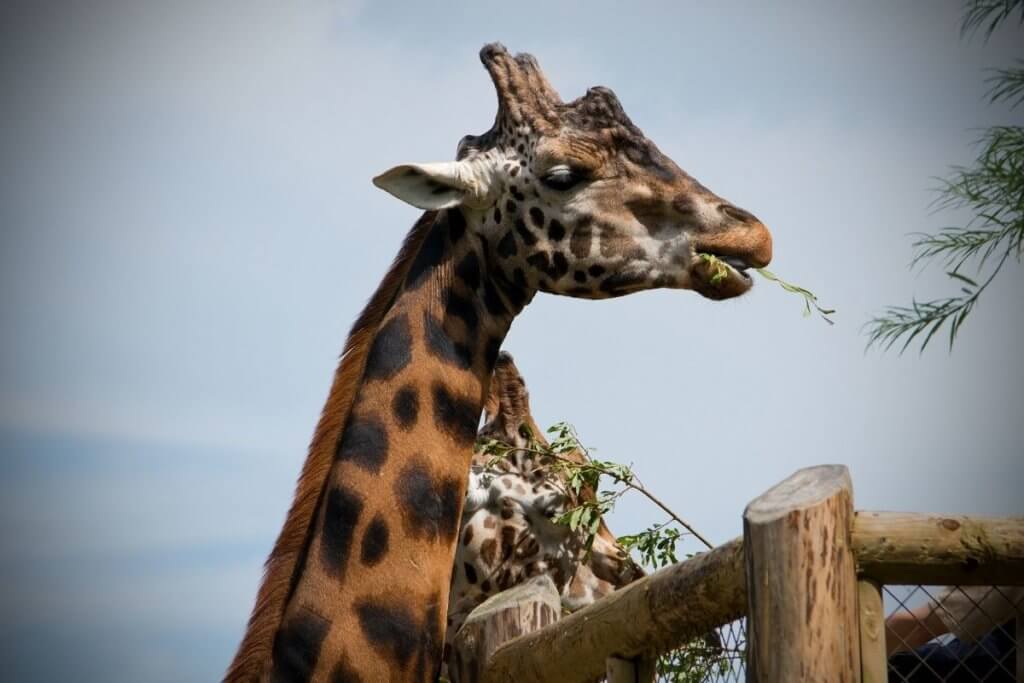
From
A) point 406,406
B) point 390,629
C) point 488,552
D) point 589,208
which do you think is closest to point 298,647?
point 390,629

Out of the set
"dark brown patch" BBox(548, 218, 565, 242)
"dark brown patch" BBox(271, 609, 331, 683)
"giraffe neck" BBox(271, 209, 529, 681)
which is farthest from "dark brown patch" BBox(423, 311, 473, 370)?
"dark brown patch" BBox(271, 609, 331, 683)

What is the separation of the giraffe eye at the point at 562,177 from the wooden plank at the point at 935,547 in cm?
286

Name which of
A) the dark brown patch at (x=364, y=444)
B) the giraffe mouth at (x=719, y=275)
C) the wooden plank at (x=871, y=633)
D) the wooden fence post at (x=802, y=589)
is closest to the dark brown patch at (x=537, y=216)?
the giraffe mouth at (x=719, y=275)

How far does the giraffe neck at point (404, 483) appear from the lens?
567 centimetres

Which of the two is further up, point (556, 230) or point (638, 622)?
point (556, 230)

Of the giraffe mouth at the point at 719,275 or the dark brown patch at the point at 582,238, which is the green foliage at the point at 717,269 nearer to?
the giraffe mouth at the point at 719,275

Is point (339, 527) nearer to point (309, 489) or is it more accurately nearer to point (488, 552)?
point (309, 489)

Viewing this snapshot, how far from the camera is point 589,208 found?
6.52m

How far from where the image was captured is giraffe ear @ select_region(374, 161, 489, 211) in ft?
21.0

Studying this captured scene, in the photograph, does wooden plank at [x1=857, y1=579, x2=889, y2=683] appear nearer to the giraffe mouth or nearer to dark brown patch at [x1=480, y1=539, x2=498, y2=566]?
the giraffe mouth

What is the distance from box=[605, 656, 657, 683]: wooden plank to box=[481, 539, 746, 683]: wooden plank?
0.03 m

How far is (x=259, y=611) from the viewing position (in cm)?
581

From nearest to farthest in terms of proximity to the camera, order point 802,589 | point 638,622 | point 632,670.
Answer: point 802,589 → point 638,622 → point 632,670

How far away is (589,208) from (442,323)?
2.89ft
